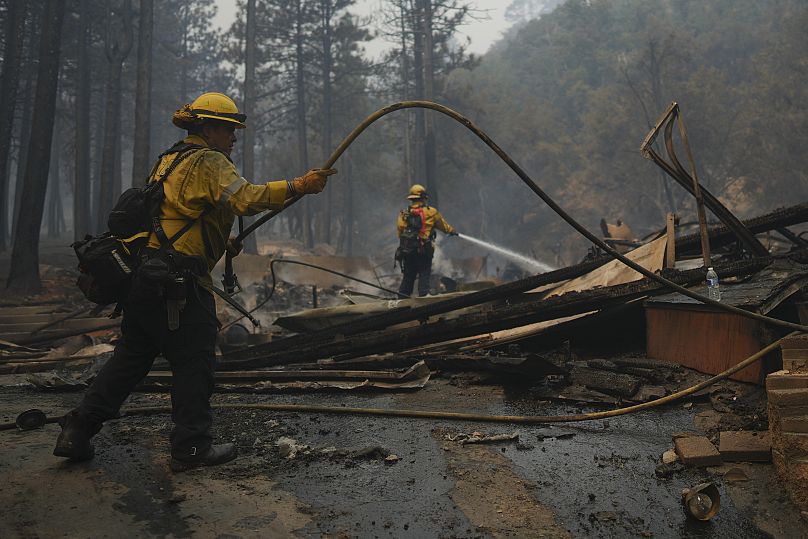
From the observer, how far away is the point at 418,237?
1088 centimetres

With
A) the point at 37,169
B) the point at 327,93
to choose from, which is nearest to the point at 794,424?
the point at 37,169

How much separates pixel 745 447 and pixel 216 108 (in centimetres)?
350

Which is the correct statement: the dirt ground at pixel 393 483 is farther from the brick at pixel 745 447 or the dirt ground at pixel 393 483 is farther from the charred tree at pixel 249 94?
the charred tree at pixel 249 94

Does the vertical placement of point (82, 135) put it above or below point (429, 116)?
below

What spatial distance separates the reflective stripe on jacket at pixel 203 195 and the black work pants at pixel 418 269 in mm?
7652

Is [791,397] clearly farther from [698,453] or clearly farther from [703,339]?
[703,339]

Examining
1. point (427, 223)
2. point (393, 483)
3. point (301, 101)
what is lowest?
point (393, 483)

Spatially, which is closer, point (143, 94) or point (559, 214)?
point (559, 214)

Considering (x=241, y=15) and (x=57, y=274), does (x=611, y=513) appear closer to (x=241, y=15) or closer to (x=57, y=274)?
(x=57, y=274)

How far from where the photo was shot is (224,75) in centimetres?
4600

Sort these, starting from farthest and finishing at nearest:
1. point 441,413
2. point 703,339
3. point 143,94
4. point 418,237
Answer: point 143,94, point 418,237, point 703,339, point 441,413

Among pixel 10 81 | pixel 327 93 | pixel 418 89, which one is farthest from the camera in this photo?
pixel 327 93

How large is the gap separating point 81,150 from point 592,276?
22.2m

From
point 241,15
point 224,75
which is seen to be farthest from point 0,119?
point 224,75
